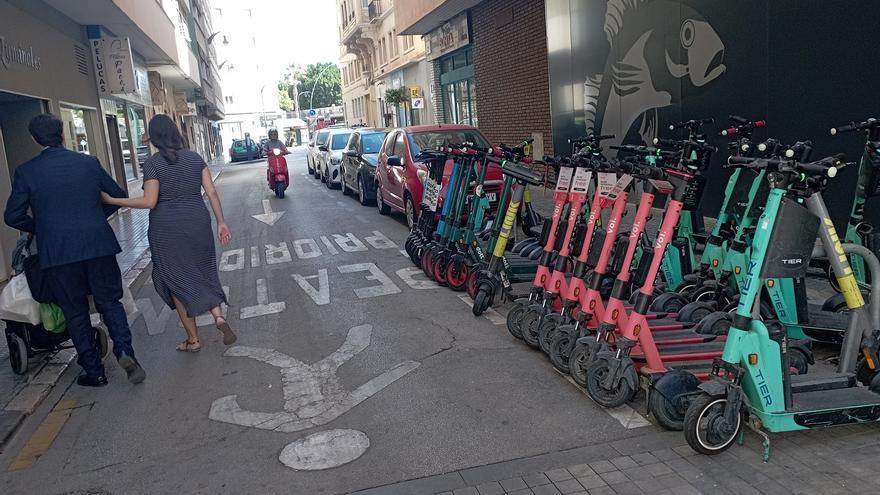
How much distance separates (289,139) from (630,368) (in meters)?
77.4

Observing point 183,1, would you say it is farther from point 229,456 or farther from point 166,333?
point 229,456

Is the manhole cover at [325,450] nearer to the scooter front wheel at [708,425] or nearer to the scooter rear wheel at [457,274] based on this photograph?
the scooter front wheel at [708,425]

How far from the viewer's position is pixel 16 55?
10375 mm

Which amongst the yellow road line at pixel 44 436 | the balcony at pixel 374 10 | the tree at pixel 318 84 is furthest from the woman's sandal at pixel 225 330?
the tree at pixel 318 84

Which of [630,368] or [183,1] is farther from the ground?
[183,1]

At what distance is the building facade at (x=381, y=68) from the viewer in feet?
95.1

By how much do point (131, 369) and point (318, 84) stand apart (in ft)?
327

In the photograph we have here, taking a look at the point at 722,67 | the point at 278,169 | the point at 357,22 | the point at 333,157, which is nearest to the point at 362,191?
the point at 278,169

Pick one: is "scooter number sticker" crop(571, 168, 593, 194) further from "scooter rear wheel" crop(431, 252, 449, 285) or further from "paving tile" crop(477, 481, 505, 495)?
"paving tile" crop(477, 481, 505, 495)

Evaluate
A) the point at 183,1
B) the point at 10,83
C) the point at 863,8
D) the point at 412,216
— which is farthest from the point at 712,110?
the point at 183,1

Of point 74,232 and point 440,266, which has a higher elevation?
point 74,232

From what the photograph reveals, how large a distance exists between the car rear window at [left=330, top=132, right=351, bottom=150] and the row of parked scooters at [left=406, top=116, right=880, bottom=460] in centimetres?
1453

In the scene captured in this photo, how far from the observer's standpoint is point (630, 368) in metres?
4.07

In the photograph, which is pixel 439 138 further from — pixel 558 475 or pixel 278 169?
pixel 558 475
